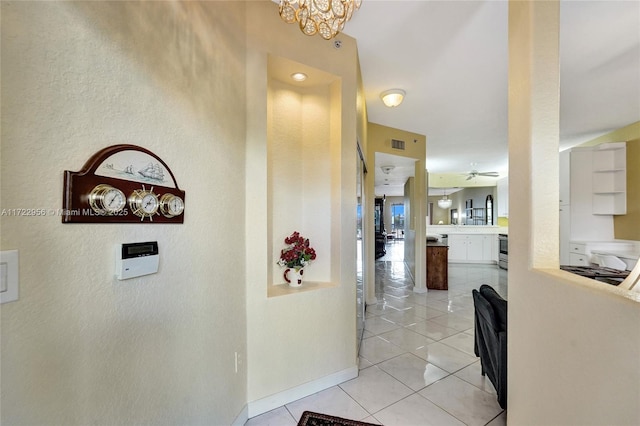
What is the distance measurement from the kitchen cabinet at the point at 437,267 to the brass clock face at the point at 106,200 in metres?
5.21

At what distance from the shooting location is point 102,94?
92 cm

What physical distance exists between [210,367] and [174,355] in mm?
314

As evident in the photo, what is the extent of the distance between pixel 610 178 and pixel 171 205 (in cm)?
645

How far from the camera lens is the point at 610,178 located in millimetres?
4453

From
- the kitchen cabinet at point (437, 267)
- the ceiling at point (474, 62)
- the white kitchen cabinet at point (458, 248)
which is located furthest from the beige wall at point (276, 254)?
the white kitchen cabinet at point (458, 248)

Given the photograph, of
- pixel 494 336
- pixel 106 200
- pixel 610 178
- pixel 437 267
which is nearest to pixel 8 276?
pixel 106 200

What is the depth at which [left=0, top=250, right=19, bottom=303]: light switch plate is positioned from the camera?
656 mm

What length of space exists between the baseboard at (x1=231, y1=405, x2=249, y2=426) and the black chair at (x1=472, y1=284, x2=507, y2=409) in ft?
5.70

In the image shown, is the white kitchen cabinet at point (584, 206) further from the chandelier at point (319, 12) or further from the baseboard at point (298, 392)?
the chandelier at point (319, 12)

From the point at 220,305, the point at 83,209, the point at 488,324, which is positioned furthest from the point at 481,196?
the point at 83,209

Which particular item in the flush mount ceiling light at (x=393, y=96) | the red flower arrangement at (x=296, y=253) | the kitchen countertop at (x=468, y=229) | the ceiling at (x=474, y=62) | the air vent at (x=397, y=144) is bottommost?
the kitchen countertop at (x=468, y=229)

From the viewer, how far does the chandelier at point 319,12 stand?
1.33 metres

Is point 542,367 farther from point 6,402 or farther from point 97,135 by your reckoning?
point 97,135

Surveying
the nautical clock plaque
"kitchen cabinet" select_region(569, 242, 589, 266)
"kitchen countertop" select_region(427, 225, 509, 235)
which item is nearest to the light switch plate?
the nautical clock plaque
